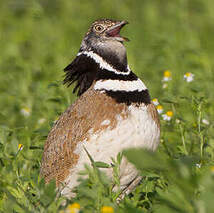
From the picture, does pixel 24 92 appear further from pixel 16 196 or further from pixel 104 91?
pixel 16 196

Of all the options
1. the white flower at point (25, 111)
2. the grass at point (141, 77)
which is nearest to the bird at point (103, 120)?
the grass at point (141, 77)

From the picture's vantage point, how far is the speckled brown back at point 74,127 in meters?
4.23

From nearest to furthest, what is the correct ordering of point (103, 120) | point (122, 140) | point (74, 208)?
1. point (74, 208)
2. point (122, 140)
3. point (103, 120)

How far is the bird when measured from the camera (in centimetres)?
414

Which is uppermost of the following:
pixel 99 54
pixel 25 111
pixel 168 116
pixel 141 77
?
pixel 99 54

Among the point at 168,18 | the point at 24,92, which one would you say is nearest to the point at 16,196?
the point at 24,92

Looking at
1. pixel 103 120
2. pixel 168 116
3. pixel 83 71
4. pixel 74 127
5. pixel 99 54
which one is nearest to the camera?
pixel 103 120

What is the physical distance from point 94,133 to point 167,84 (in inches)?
79.3

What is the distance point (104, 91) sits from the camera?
4363 mm

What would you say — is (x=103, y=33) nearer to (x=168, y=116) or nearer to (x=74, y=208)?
(x=168, y=116)

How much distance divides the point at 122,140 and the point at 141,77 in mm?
4623

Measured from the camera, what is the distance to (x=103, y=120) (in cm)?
420

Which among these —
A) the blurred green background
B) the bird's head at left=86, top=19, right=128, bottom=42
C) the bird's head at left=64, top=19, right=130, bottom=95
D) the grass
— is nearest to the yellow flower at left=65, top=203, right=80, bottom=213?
the grass

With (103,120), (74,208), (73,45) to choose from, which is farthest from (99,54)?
(73,45)
